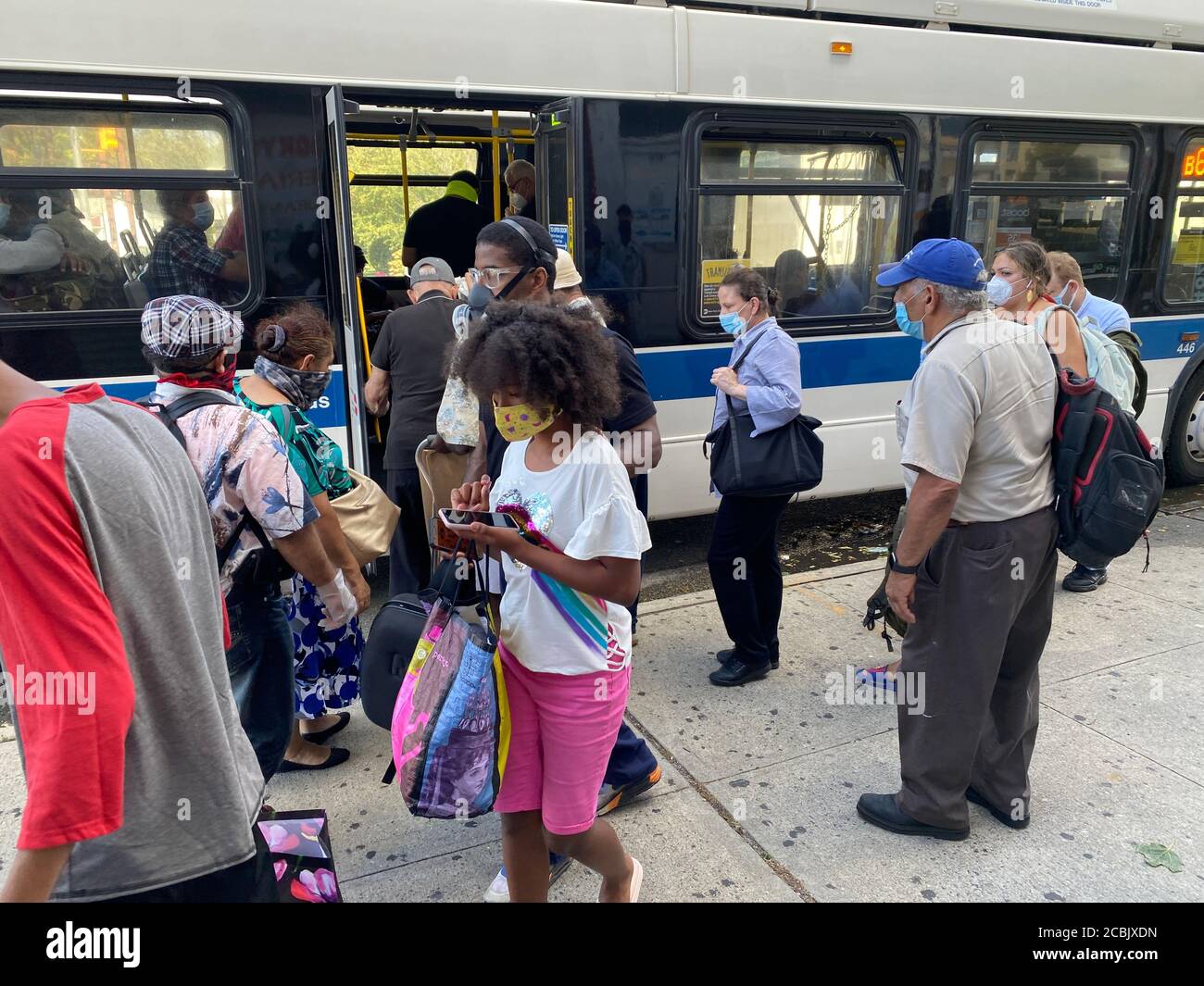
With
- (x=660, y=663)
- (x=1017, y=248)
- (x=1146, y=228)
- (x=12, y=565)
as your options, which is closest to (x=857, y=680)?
(x=660, y=663)

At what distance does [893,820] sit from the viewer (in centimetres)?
302

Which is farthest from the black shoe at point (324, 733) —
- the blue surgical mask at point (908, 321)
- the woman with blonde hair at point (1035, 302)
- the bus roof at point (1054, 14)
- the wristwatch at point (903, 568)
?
the bus roof at point (1054, 14)

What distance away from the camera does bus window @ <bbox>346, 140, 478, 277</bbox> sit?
6.84m

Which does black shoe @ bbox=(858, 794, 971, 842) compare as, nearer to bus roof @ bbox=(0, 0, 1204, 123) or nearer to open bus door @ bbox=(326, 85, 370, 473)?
open bus door @ bbox=(326, 85, 370, 473)

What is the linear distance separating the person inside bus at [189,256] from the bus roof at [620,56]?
52cm

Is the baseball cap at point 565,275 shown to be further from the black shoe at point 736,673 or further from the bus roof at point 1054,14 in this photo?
the bus roof at point 1054,14

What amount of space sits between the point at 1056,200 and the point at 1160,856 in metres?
4.56

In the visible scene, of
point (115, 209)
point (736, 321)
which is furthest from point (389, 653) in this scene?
point (115, 209)

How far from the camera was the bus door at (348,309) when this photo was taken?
4.16 meters

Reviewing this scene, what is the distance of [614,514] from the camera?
2023 mm

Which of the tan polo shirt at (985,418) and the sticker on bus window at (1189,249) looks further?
the sticker on bus window at (1189,249)

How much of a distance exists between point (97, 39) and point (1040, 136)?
5.29 m

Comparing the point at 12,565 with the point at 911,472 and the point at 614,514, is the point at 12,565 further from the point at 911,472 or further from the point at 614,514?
the point at 911,472

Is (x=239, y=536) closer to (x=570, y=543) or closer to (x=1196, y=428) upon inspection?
(x=570, y=543)
